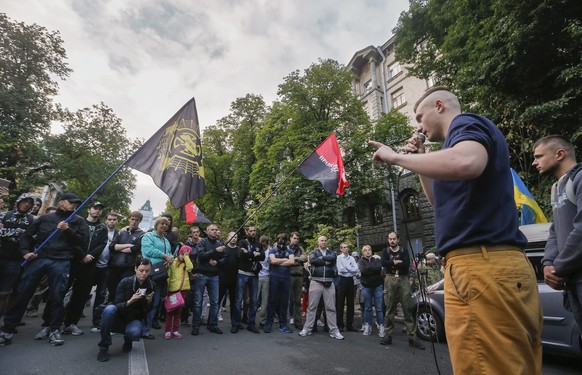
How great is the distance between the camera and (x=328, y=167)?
745cm

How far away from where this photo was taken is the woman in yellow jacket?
5.89 m

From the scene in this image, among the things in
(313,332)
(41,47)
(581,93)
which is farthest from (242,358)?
(41,47)

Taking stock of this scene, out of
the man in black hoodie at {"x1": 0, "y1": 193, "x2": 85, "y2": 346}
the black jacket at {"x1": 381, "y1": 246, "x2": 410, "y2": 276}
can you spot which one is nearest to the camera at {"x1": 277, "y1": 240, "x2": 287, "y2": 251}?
the black jacket at {"x1": 381, "y1": 246, "x2": 410, "y2": 276}

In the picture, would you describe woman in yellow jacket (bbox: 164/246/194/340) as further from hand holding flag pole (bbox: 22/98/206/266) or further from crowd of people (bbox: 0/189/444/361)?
hand holding flag pole (bbox: 22/98/206/266)

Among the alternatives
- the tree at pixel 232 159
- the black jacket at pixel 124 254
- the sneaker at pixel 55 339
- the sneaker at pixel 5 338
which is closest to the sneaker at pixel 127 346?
the sneaker at pixel 55 339

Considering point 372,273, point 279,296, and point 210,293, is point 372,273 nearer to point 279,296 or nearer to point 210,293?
point 279,296

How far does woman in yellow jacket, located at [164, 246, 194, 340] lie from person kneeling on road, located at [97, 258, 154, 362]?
1.19 metres

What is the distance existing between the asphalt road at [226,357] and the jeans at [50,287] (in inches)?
15.2

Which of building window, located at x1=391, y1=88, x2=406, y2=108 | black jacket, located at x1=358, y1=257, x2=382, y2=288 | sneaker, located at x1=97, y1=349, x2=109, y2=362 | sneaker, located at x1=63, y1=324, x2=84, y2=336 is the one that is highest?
building window, located at x1=391, y1=88, x2=406, y2=108

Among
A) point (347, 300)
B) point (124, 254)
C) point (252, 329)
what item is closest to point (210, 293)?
point (252, 329)

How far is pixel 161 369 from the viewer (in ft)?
13.0

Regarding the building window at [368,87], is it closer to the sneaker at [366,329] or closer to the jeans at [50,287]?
the sneaker at [366,329]

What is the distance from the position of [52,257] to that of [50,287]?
46 cm

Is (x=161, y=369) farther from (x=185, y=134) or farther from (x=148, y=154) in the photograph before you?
(x=185, y=134)
